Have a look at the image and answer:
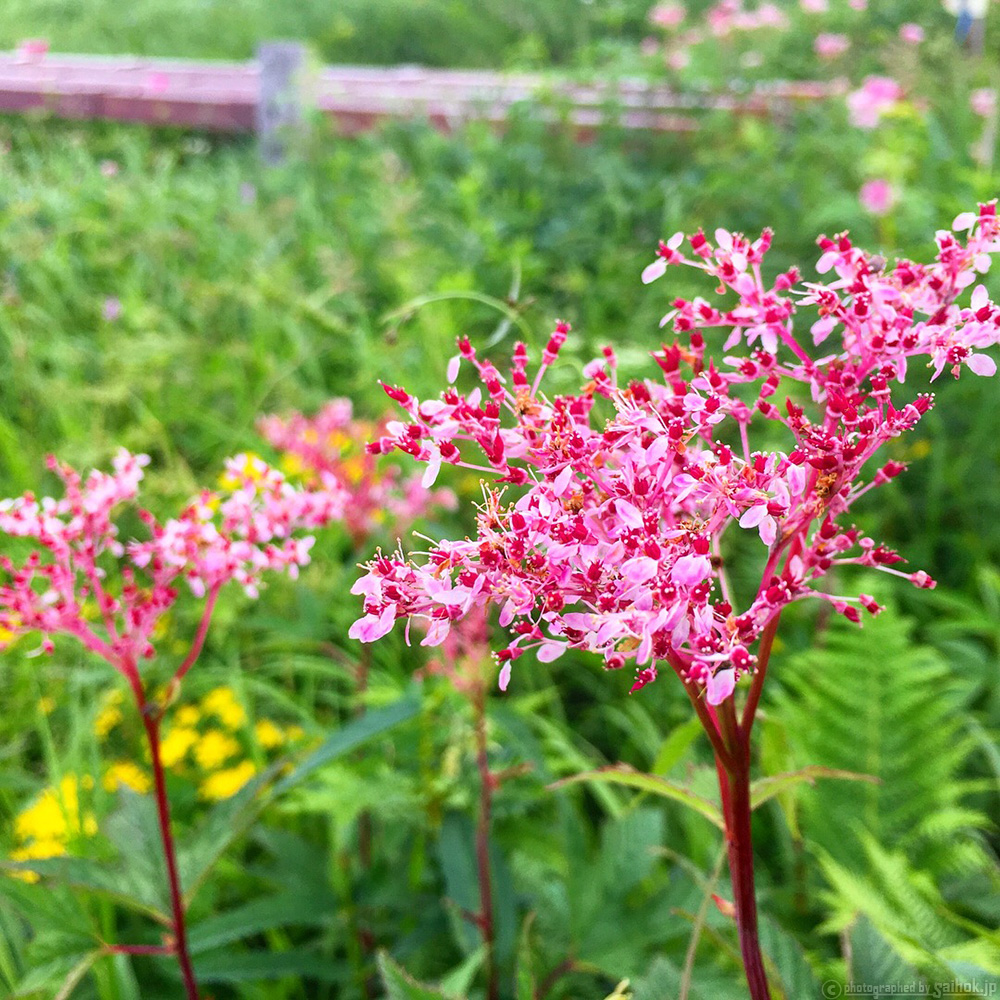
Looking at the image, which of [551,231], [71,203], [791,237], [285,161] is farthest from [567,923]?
[285,161]

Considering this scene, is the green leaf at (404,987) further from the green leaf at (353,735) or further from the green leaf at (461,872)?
the green leaf at (461,872)

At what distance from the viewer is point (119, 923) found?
1640mm

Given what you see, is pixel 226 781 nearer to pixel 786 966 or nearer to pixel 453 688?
pixel 453 688

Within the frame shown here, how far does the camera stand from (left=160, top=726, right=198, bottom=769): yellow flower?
1929 mm

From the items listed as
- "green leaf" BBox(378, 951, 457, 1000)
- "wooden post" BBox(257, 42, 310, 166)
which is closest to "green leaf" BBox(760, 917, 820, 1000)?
"green leaf" BBox(378, 951, 457, 1000)

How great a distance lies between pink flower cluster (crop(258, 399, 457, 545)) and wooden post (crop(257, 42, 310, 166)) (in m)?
3.69

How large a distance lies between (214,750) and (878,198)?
2.30 meters

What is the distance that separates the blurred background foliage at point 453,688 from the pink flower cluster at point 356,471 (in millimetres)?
189

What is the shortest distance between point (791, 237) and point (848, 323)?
2320 mm

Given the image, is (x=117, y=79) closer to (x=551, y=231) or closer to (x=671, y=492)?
(x=551, y=231)

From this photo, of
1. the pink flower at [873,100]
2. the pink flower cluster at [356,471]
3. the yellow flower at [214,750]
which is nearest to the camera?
the pink flower cluster at [356,471]

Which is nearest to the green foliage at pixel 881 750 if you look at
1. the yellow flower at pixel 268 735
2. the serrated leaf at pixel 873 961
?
the serrated leaf at pixel 873 961

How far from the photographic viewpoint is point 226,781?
1.84m

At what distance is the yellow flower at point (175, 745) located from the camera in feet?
6.33
